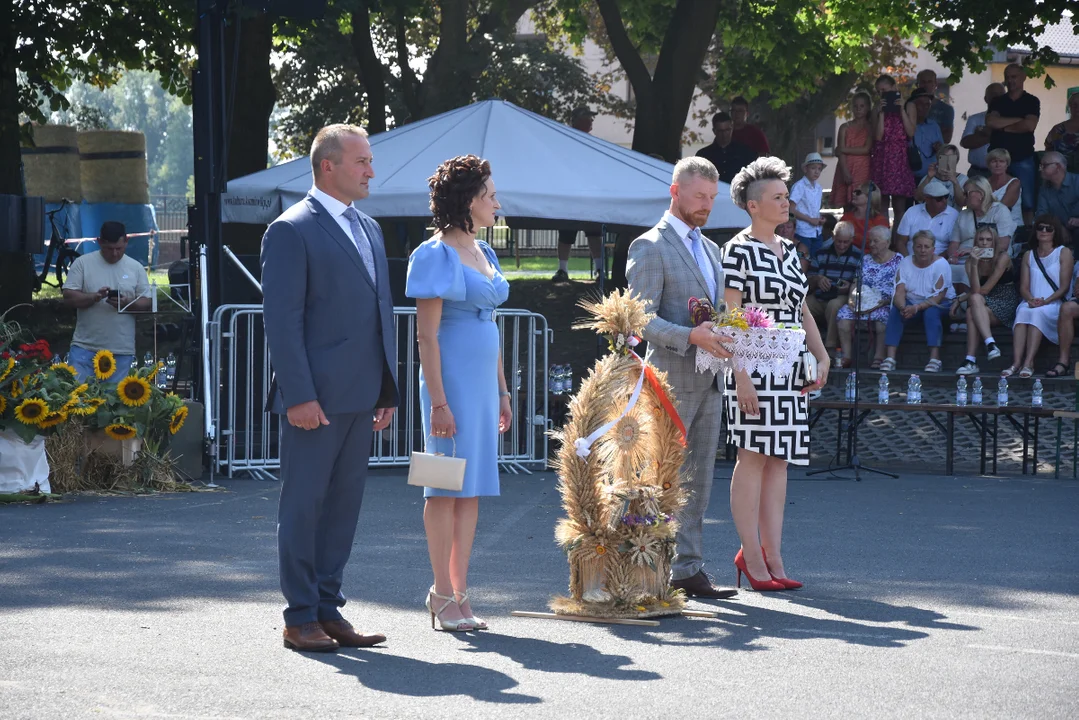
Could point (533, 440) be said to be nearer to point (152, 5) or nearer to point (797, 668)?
point (797, 668)

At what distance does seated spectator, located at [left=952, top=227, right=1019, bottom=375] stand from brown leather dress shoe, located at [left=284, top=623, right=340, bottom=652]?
1073 cm

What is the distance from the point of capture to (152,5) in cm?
2066

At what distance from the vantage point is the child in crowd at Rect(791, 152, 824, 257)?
18.6 m

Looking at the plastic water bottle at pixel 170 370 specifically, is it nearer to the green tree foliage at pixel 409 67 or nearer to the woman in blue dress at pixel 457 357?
the green tree foliage at pixel 409 67

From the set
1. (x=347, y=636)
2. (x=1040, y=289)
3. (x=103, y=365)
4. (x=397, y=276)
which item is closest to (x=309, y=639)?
(x=347, y=636)

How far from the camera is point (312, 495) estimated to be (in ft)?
19.4

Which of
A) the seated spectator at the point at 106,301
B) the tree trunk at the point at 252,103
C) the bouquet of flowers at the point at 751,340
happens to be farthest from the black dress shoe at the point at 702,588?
the tree trunk at the point at 252,103

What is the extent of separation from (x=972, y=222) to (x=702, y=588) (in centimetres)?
1162

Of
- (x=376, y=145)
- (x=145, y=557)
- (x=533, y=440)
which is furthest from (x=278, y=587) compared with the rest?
(x=376, y=145)

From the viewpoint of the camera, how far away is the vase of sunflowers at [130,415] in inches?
428

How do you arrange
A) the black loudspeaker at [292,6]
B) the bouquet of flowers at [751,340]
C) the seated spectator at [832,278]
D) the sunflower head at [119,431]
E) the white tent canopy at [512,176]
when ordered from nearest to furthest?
the bouquet of flowers at [751,340] → the sunflower head at [119,431] → the black loudspeaker at [292,6] → the white tent canopy at [512,176] → the seated spectator at [832,278]

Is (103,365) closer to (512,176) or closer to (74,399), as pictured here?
(74,399)

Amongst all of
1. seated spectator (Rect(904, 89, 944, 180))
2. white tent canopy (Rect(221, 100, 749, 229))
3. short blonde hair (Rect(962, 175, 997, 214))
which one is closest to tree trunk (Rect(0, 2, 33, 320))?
white tent canopy (Rect(221, 100, 749, 229))

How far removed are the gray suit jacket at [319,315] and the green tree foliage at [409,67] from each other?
1358cm
